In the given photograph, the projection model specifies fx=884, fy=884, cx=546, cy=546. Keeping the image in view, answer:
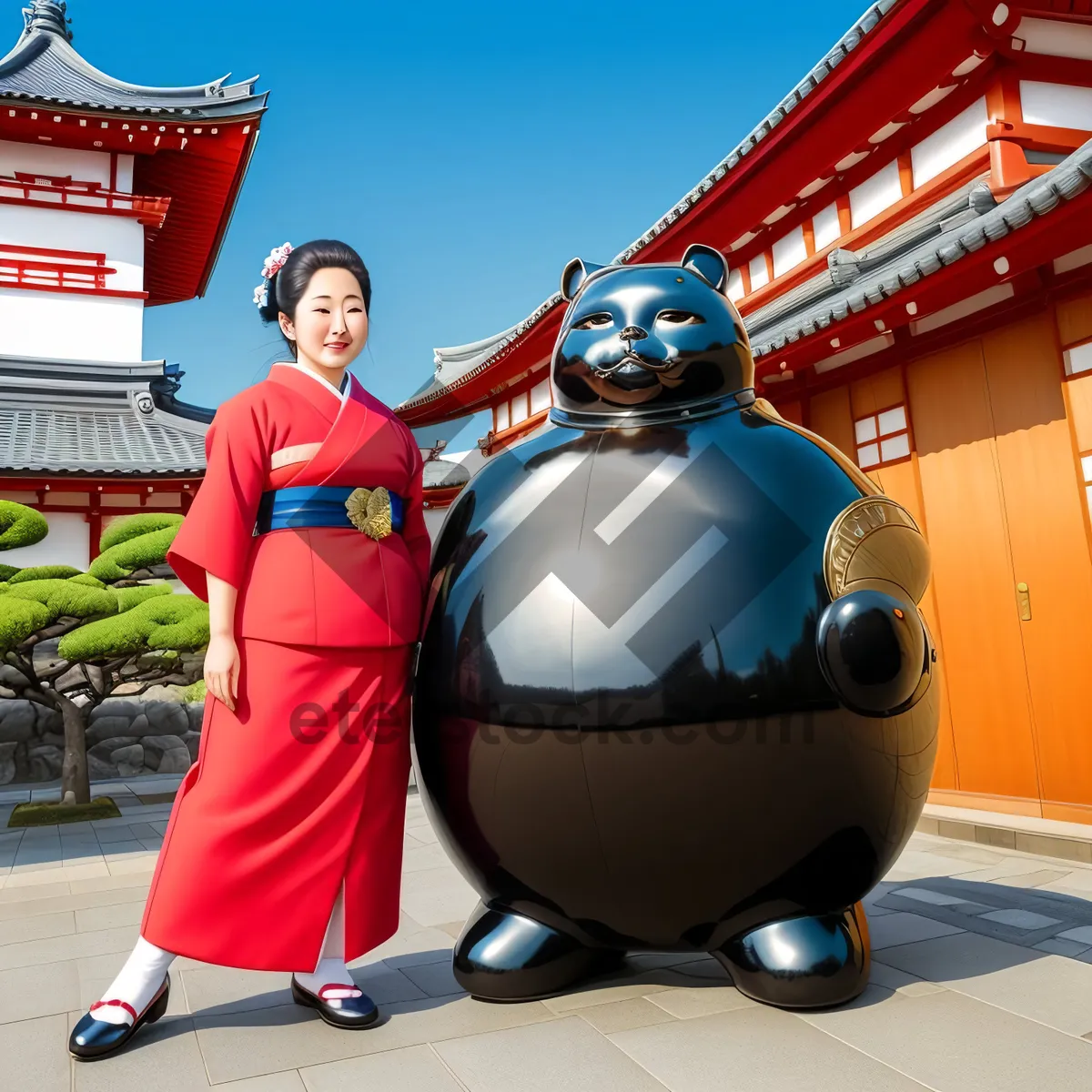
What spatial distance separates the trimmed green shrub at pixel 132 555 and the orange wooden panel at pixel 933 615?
5.46 meters

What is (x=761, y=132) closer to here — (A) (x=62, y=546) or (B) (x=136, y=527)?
(B) (x=136, y=527)

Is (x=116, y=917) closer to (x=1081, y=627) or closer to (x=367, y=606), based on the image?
(x=367, y=606)

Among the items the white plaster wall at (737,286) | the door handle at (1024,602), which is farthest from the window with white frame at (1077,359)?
the white plaster wall at (737,286)

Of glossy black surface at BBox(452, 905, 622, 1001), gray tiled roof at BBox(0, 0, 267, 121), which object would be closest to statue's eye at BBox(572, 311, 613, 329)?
glossy black surface at BBox(452, 905, 622, 1001)

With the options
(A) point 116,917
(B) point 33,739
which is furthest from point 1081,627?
(B) point 33,739

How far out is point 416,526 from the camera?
260cm

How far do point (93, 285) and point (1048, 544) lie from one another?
1330 cm

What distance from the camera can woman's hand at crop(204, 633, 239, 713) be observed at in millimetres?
2156

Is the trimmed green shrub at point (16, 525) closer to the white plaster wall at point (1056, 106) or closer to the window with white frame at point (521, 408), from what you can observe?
the window with white frame at point (521, 408)

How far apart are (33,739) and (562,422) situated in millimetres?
9835

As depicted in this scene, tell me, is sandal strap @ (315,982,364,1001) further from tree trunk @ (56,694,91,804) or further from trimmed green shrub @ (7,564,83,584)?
tree trunk @ (56,694,91,804)

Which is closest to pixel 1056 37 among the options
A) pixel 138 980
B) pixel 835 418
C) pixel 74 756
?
pixel 835 418

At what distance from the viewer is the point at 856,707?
6.50 ft

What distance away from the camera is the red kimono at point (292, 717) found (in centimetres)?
210
